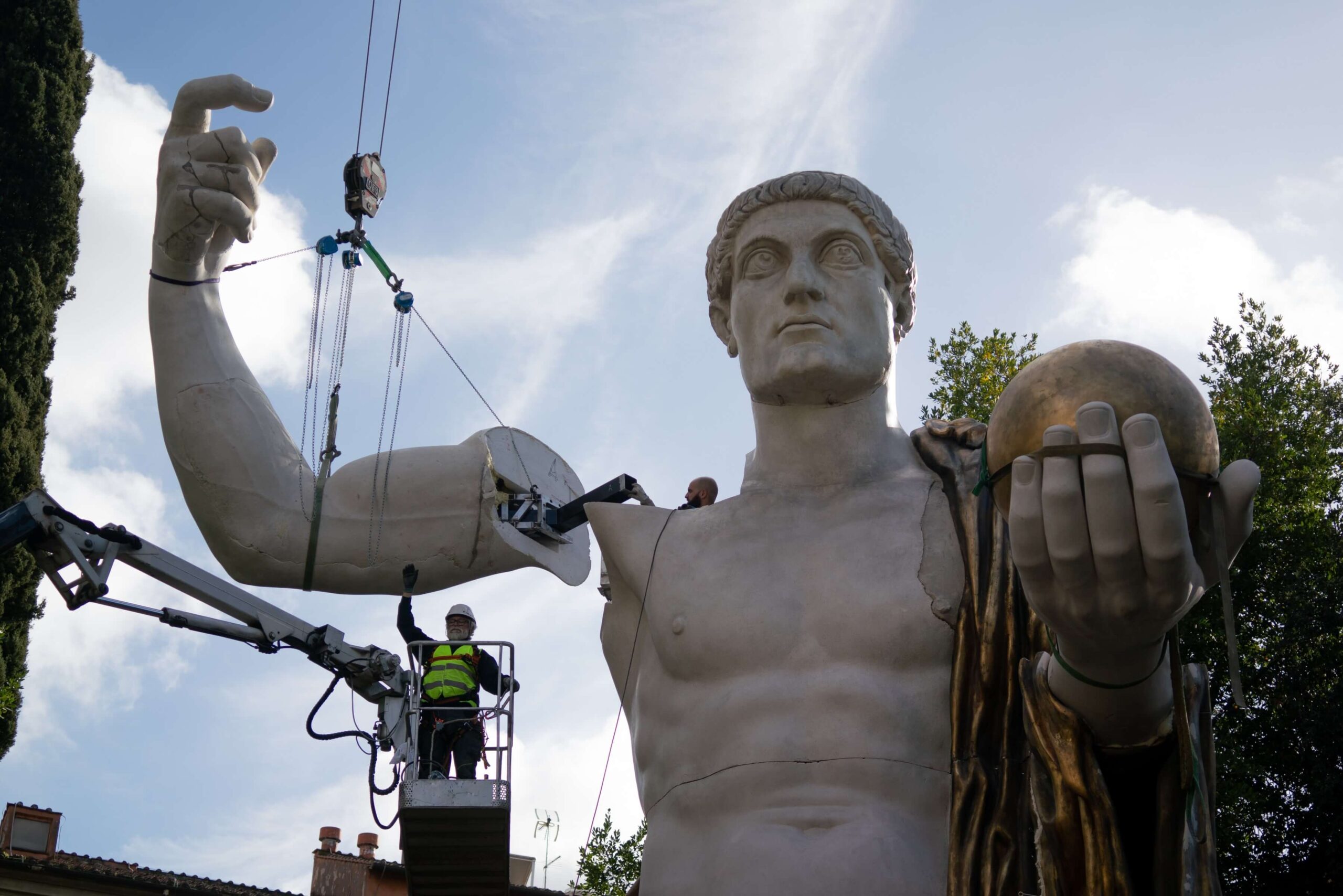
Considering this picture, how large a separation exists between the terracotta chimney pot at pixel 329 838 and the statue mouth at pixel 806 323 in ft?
67.7

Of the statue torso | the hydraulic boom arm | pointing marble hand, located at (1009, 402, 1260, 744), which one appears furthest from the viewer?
the hydraulic boom arm

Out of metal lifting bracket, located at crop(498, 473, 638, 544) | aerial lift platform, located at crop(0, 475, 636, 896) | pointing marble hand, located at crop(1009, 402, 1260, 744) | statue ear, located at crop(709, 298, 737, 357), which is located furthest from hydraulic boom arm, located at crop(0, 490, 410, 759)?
pointing marble hand, located at crop(1009, 402, 1260, 744)

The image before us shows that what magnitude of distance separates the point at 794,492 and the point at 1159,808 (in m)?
1.90

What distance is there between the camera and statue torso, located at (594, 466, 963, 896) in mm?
4914

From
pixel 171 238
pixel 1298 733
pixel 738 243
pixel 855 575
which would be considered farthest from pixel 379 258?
pixel 1298 733

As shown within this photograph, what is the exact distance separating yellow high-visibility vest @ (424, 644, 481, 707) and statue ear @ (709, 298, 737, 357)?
5.79 metres

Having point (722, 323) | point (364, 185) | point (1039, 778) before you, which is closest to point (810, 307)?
point (722, 323)

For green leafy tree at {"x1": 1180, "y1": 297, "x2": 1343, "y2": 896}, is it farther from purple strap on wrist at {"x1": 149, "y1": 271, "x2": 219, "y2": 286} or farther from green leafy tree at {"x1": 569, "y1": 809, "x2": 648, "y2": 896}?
purple strap on wrist at {"x1": 149, "y1": 271, "x2": 219, "y2": 286}

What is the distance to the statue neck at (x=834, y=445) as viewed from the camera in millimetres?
5863

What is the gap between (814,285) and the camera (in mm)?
5770

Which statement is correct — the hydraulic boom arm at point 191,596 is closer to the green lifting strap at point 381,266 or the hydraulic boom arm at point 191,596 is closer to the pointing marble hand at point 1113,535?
the green lifting strap at point 381,266

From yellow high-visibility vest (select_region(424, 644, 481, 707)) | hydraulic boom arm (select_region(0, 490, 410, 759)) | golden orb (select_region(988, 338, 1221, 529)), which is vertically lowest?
golden orb (select_region(988, 338, 1221, 529))

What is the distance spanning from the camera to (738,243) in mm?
6051

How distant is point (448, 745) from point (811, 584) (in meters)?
7.34
